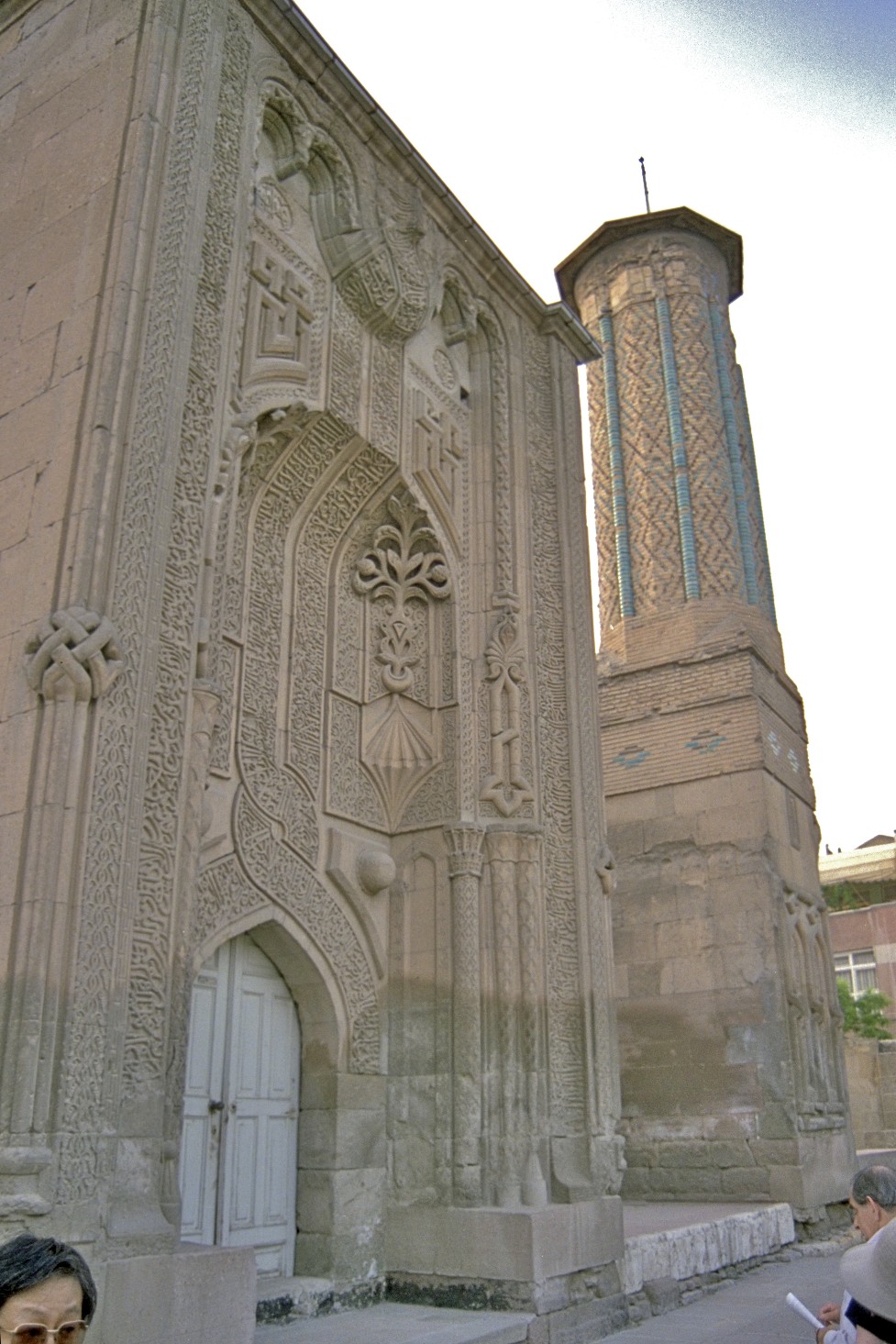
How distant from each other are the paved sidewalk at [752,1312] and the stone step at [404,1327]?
2.61 feet

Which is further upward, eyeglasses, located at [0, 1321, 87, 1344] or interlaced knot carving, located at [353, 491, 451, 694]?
interlaced knot carving, located at [353, 491, 451, 694]

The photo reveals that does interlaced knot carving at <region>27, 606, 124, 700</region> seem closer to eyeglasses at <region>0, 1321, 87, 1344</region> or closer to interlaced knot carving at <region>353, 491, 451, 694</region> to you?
interlaced knot carving at <region>353, 491, 451, 694</region>

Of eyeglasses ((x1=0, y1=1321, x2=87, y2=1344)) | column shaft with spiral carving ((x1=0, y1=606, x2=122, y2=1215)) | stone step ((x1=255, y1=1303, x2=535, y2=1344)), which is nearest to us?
eyeglasses ((x1=0, y1=1321, x2=87, y2=1344))

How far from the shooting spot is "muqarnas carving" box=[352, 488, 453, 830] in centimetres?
720

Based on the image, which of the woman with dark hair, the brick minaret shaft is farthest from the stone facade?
the brick minaret shaft

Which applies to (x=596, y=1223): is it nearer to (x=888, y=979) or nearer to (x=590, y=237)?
(x=590, y=237)

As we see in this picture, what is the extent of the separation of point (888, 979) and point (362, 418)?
66.1ft

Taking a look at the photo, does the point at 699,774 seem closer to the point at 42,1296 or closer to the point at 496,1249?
the point at 496,1249

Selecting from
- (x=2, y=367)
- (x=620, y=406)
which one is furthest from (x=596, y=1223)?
(x=620, y=406)

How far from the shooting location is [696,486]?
40.9 feet

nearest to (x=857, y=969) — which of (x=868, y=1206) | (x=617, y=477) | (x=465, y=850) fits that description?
(x=617, y=477)

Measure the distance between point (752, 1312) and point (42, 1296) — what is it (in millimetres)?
6239

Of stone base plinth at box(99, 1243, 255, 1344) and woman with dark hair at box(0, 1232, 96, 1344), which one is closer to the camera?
woman with dark hair at box(0, 1232, 96, 1344)

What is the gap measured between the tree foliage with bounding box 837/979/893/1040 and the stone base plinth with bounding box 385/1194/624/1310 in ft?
46.8
